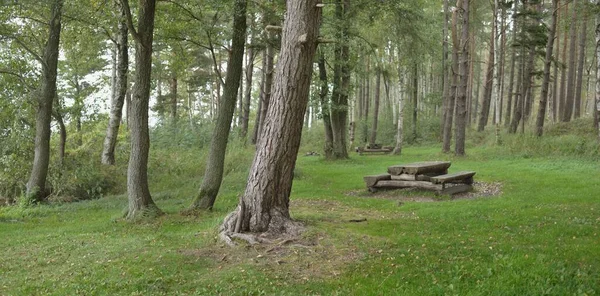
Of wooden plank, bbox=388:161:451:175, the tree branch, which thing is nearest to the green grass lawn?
wooden plank, bbox=388:161:451:175

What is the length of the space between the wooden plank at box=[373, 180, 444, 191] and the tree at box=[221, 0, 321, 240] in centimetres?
534

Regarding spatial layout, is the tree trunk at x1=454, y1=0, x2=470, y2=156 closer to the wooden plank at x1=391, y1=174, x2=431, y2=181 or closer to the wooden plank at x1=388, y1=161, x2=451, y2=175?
the wooden plank at x1=388, y1=161, x2=451, y2=175

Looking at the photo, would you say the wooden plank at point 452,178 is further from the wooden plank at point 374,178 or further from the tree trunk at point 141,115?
the tree trunk at point 141,115

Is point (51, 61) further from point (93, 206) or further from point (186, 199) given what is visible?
point (186, 199)

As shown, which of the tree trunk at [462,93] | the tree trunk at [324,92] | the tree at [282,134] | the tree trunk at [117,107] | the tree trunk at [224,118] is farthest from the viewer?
the tree trunk at [462,93]

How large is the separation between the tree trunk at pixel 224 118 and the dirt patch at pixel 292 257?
3.59 meters

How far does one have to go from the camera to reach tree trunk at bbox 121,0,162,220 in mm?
9531

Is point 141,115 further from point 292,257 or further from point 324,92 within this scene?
point 324,92

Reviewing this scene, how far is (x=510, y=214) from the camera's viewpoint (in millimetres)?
8117

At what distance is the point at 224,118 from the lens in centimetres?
1015

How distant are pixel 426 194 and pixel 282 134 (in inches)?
225

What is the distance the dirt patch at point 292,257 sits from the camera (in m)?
5.44

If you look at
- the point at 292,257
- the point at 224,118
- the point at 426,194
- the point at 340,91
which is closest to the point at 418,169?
the point at 426,194

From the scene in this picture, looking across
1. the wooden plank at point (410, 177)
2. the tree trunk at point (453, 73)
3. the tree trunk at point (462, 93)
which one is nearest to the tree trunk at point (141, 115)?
the wooden plank at point (410, 177)
